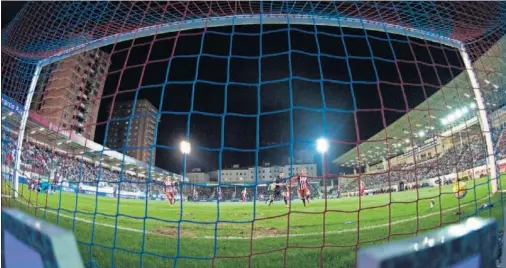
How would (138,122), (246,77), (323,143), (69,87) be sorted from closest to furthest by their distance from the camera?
(323,143) → (246,77) → (69,87) → (138,122)

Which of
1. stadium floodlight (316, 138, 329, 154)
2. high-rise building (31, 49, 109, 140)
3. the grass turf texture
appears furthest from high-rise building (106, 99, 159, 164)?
stadium floodlight (316, 138, 329, 154)

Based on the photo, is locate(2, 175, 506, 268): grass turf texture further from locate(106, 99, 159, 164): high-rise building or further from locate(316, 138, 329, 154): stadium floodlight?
locate(106, 99, 159, 164): high-rise building

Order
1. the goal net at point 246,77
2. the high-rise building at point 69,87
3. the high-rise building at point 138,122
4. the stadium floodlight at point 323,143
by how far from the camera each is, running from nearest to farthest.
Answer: the stadium floodlight at point 323,143
the high-rise building at point 138,122
the goal net at point 246,77
the high-rise building at point 69,87

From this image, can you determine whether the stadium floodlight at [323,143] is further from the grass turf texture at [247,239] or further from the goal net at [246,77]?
the grass turf texture at [247,239]

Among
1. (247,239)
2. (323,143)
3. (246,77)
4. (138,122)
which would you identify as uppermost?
(246,77)

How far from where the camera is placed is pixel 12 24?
2881 millimetres

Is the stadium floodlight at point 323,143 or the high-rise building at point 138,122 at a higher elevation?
the high-rise building at point 138,122

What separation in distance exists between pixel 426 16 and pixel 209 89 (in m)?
2.01

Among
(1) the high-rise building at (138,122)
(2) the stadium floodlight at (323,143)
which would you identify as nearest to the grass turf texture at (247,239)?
(2) the stadium floodlight at (323,143)

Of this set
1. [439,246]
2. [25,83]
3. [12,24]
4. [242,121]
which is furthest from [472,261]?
[25,83]

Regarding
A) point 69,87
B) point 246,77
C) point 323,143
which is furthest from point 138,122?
point 323,143

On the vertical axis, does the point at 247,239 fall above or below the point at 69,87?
below

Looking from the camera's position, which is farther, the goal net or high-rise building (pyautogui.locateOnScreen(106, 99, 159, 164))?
the goal net

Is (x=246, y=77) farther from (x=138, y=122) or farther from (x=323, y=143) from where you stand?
(x=138, y=122)
